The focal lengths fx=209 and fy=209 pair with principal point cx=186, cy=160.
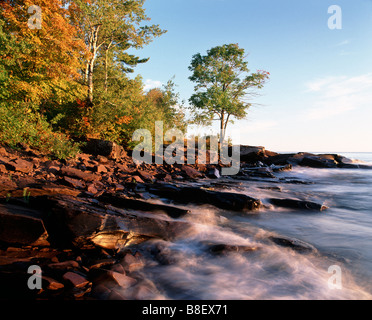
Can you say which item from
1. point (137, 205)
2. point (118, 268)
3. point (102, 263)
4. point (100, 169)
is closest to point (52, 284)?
point (102, 263)

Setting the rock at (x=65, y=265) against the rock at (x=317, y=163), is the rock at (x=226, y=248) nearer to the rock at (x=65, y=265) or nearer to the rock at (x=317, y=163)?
the rock at (x=65, y=265)

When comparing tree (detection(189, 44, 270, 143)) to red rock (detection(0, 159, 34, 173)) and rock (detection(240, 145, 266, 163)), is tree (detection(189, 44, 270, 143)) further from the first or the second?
red rock (detection(0, 159, 34, 173))

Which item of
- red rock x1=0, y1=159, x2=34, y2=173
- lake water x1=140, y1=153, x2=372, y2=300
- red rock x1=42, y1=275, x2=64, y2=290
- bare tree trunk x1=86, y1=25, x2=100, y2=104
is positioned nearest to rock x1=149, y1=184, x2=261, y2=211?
lake water x1=140, y1=153, x2=372, y2=300

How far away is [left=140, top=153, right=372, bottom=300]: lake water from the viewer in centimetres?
284

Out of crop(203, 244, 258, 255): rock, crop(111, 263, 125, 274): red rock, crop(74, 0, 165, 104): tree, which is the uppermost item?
crop(74, 0, 165, 104): tree

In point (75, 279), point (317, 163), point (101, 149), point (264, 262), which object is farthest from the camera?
point (317, 163)

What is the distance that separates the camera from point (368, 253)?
400cm

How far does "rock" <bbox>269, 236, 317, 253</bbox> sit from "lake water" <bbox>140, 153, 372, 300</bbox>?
11 cm

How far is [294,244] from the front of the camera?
163 inches

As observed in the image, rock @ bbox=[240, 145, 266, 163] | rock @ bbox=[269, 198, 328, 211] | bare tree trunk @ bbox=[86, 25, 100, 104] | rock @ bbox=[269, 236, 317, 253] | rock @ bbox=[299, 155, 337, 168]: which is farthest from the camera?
rock @ bbox=[240, 145, 266, 163]

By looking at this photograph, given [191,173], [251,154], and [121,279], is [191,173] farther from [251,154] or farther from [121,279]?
[251,154]

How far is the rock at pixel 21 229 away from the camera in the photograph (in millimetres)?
2938

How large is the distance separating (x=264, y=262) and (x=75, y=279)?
2.84 metres

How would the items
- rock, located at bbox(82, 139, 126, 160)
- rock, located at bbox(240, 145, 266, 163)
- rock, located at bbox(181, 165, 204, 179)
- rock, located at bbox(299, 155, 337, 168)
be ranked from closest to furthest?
rock, located at bbox(82, 139, 126, 160)
rock, located at bbox(181, 165, 204, 179)
rock, located at bbox(299, 155, 337, 168)
rock, located at bbox(240, 145, 266, 163)
